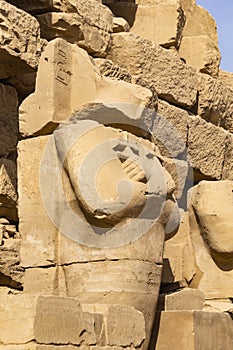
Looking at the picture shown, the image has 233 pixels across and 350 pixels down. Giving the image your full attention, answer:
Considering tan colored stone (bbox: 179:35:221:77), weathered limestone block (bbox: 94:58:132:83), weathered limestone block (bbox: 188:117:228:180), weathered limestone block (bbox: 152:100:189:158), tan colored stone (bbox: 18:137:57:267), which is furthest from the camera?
tan colored stone (bbox: 179:35:221:77)

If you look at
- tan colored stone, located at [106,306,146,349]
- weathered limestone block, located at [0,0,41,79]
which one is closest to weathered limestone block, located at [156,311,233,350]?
tan colored stone, located at [106,306,146,349]

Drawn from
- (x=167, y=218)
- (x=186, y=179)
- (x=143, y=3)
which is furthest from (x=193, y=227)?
(x=143, y=3)

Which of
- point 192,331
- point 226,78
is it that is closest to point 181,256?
point 192,331

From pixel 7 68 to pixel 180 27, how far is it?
263 centimetres

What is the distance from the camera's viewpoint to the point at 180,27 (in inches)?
364

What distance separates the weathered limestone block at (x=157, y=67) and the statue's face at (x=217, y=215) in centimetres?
107

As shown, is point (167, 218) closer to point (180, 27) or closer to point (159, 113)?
point (159, 113)

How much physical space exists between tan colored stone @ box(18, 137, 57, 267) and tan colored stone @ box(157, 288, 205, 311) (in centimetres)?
83

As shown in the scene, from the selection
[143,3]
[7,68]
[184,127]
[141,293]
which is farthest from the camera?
[143,3]

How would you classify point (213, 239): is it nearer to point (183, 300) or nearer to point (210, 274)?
point (210, 274)

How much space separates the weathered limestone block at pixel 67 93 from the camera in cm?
678

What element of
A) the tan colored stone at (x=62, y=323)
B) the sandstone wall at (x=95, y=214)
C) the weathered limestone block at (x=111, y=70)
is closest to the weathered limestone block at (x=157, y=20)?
the sandstone wall at (x=95, y=214)

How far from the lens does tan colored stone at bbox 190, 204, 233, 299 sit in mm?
7891

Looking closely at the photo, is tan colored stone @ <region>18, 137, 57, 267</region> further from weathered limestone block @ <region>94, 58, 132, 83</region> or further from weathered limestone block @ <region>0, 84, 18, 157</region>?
weathered limestone block @ <region>94, 58, 132, 83</region>
